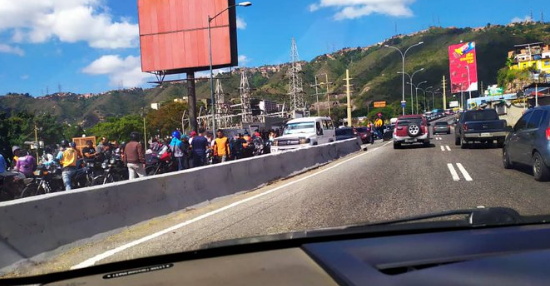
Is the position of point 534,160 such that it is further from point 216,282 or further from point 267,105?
point 267,105

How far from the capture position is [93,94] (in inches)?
6949

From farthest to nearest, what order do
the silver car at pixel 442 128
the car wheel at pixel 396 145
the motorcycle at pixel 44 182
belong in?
1. the silver car at pixel 442 128
2. the car wheel at pixel 396 145
3. the motorcycle at pixel 44 182

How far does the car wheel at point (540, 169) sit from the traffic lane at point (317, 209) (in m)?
2.16

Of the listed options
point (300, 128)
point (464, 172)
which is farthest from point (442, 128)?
point (464, 172)

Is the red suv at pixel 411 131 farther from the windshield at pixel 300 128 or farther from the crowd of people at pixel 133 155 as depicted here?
Result: the crowd of people at pixel 133 155

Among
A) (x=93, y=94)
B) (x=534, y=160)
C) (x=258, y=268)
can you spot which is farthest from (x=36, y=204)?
(x=93, y=94)

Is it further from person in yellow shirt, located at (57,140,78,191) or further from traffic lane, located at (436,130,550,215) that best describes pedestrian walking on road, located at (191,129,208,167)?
traffic lane, located at (436,130,550,215)

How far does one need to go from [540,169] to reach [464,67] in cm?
7269

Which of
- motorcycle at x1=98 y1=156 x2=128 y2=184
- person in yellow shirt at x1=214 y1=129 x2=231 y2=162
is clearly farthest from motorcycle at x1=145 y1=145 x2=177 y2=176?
person in yellow shirt at x1=214 y1=129 x2=231 y2=162

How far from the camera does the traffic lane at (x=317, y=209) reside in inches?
261

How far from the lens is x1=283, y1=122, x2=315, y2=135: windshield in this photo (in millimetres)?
25058

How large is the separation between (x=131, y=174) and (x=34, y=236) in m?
7.17

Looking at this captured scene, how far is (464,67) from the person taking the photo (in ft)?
252

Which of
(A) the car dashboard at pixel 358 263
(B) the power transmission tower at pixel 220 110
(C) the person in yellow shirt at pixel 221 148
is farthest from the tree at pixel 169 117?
(A) the car dashboard at pixel 358 263
